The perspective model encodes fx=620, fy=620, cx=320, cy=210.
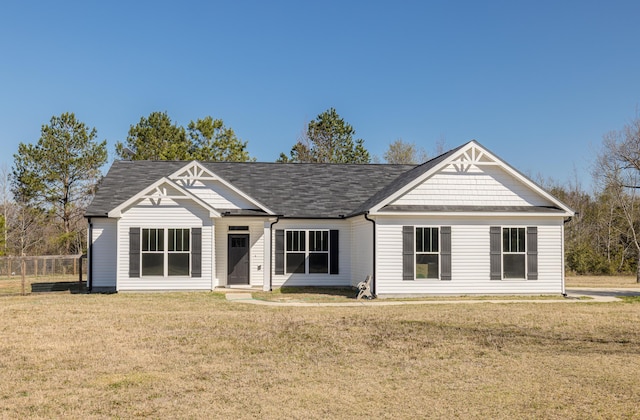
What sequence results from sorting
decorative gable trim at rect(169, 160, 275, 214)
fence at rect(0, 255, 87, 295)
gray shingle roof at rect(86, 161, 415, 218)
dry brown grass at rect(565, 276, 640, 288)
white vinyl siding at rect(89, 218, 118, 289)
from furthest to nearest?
fence at rect(0, 255, 87, 295) → dry brown grass at rect(565, 276, 640, 288) → gray shingle roof at rect(86, 161, 415, 218) → decorative gable trim at rect(169, 160, 275, 214) → white vinyl siding at rect(89, 218, 118, 289)

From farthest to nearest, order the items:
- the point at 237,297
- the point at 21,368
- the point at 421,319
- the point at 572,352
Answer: the point at 237,297
the point at 421,319
the point at 572,352
the point at 21,368

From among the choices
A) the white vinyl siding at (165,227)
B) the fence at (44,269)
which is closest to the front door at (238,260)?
the white vinyl siding at (165,227)

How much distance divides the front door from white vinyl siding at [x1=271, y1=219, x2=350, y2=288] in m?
1.30

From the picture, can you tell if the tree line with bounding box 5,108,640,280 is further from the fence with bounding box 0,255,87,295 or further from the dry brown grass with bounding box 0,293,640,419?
the dry brown grass with bounding box 0,293,640,419

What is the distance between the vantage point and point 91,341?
11.7 metres

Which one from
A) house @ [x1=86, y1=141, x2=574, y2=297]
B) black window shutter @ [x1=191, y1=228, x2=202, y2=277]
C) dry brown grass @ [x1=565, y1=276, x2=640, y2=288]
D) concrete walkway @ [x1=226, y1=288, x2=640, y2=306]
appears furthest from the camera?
dry brown grass @ [x1=565, y1=276, x2=640, y2=288]

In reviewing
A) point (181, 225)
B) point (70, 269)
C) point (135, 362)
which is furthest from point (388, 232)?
point (70, 269)

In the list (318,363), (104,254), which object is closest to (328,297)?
(104,254)

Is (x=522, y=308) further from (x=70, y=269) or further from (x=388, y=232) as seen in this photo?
(x=70, y=269)

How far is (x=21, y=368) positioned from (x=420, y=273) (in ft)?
45.4

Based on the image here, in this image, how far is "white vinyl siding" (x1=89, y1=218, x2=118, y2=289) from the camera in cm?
2312

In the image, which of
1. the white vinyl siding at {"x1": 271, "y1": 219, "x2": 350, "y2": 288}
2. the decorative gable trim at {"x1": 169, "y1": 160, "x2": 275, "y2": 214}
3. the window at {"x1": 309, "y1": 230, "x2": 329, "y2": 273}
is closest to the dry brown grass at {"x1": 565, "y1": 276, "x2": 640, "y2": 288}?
the white vinyl siding at {"x1": 271, "y1": 219, "x2": 350, "y2": 288}

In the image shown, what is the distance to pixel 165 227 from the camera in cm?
2153

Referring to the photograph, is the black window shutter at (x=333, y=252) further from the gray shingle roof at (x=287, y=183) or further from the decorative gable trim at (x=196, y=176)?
the decorative gable trim at (x=196, y=176)
